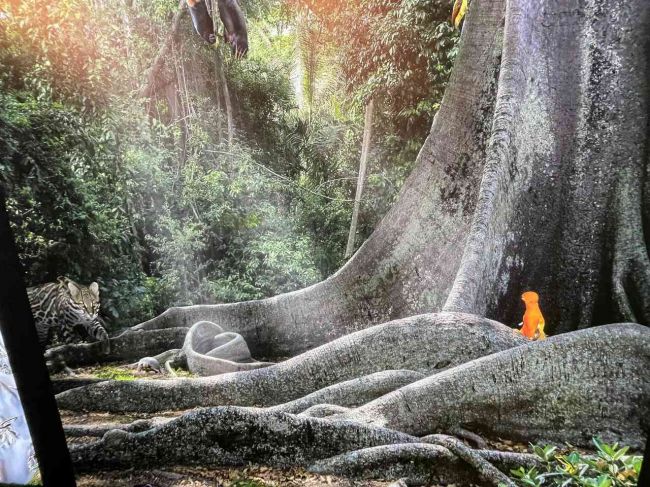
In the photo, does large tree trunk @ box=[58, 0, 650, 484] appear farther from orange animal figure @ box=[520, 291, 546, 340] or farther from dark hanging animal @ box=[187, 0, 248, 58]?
dark hanging animal @ box=[187, 0, 248, 58]

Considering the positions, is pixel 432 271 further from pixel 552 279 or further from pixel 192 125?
pixel 192 125

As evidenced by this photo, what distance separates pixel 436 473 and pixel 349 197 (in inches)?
51.1

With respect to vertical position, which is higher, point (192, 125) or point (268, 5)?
point (268, 5)

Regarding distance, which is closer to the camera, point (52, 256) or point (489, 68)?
point (52, 256)

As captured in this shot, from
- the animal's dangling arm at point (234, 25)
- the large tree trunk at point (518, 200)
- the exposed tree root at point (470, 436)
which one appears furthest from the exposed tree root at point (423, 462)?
the animal's dangling arm at point (234, 25)

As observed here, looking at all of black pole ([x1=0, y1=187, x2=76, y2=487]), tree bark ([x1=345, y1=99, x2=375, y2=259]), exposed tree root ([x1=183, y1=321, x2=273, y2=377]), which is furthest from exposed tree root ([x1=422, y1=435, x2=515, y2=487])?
black pole ([x1=0, y1=187, x2=76, y2=487])

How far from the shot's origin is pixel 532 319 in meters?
1.94

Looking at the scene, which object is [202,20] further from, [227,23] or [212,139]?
[212,139]

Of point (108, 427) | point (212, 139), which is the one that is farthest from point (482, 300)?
point (108, 427)

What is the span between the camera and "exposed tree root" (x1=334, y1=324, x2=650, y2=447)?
166 cm

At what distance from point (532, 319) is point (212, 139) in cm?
160

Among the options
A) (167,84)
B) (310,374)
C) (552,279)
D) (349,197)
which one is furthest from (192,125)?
(552,279)

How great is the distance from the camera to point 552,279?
6.80 ft

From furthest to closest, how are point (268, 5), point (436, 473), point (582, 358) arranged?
point (268, 5)
point (582, 358)
point (436, 473)
